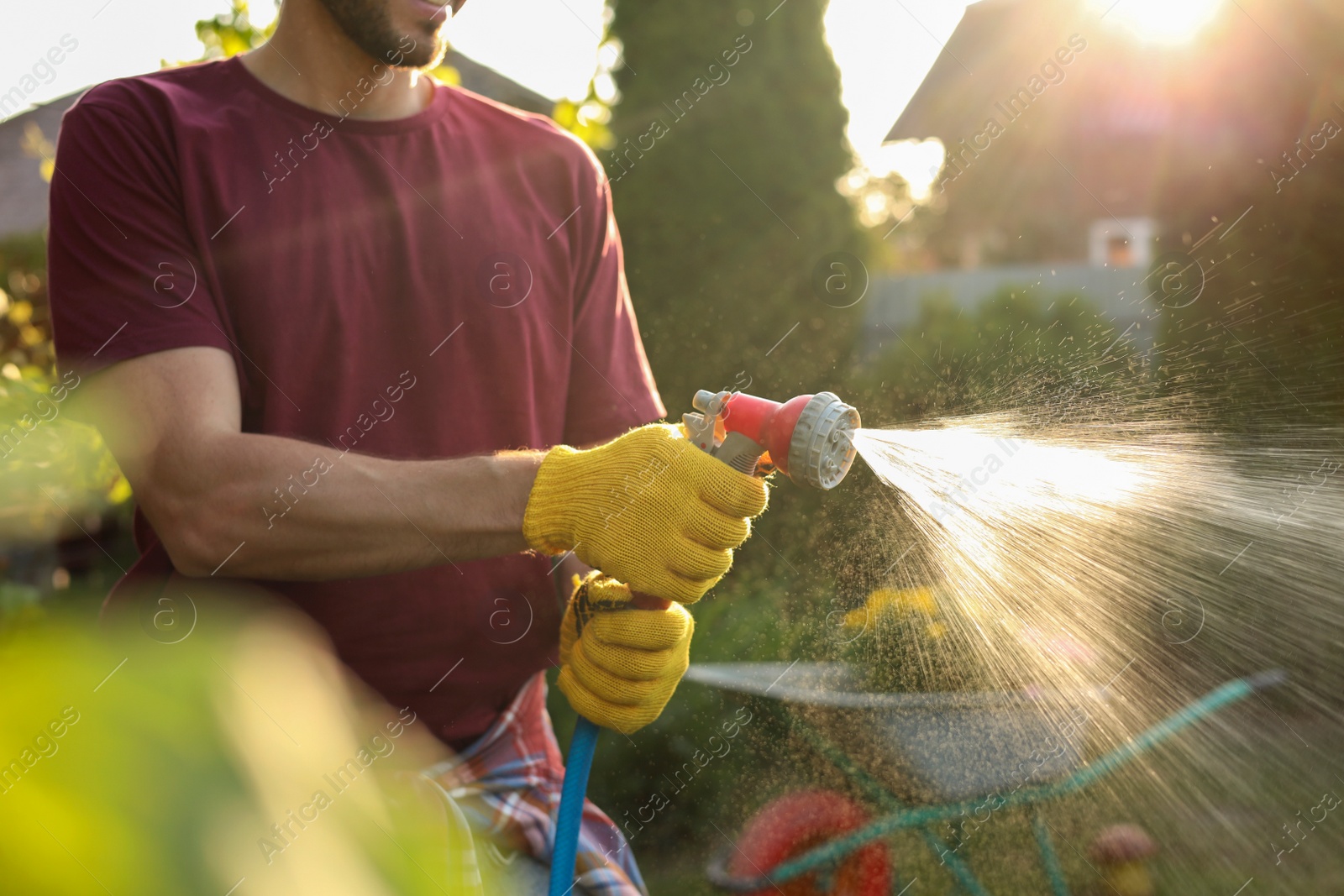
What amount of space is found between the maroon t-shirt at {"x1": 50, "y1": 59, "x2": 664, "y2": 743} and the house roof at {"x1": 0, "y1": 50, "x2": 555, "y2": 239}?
3.50 m

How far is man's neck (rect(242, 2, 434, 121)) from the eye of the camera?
6.64 feet

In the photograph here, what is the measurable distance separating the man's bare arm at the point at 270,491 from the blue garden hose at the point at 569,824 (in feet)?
1.36

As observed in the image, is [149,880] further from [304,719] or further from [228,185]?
[228,185]

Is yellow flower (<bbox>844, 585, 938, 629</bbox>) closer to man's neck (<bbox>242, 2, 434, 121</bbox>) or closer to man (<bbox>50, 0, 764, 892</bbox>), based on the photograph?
man (<bbox>50, 0, 764, 892</bbox>)

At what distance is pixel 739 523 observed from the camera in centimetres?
154

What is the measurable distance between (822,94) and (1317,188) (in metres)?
3.89

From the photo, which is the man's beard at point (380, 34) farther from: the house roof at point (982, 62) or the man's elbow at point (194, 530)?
the house roof at point (982, 62)

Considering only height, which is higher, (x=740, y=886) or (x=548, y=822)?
(x=548, y=822)

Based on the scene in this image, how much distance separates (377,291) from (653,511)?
2.66 feet

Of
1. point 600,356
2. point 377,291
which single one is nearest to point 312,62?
point 377,291

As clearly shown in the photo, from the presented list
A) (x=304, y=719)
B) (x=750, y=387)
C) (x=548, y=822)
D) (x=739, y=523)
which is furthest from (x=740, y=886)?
(x=750, y=387)

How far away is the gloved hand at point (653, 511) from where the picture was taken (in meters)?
1.54

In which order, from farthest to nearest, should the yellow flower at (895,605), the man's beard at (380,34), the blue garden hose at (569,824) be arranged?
the yellow flower at (895,605) → the man's beard at (380,34) → the blue garden hose at (569,824)

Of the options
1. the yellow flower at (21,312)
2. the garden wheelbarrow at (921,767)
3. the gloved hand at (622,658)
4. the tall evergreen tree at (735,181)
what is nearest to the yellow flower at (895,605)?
the garden wheelbarrow at (921,767)
